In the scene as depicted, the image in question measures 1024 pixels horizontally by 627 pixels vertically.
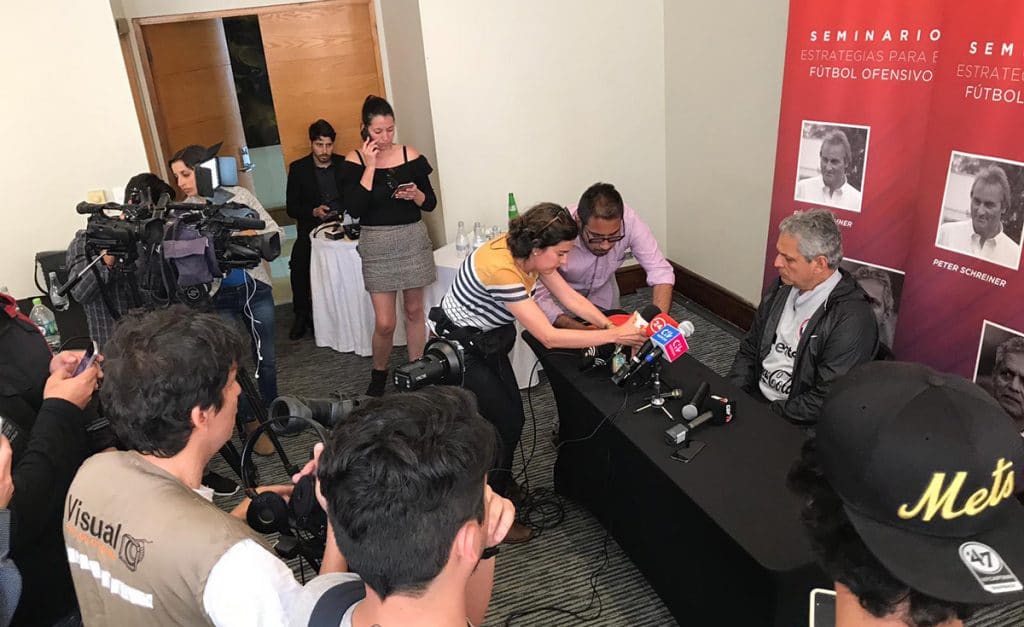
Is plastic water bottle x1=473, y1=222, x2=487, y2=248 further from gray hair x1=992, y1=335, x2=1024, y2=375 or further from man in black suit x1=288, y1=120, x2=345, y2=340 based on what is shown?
gray hair x1=992, y1=335, x2=1024, y2=375

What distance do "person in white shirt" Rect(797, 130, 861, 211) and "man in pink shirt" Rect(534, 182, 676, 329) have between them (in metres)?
0.72

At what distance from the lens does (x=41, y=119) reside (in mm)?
3506

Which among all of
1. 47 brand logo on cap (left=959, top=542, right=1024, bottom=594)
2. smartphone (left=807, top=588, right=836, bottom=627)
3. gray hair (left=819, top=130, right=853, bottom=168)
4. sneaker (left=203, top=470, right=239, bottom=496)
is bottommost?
sneaker (left=203, top=470, right=239, bottom=496)

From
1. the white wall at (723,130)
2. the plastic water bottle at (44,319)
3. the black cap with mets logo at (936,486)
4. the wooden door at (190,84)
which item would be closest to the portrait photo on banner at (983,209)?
→ the white wall at (723,130)

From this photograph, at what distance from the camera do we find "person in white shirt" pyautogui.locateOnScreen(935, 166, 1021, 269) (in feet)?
7.81

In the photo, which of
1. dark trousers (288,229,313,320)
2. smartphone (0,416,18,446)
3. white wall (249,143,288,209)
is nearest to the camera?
smartphone (0,416,18,446)

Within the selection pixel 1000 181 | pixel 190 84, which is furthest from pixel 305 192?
pixel 1000 181

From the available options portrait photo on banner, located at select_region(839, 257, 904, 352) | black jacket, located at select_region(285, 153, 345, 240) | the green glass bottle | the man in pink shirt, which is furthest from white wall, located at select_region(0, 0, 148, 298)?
portrait photo on banner, located at select_region(839, 257, 904, 352)

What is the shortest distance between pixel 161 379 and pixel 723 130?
143 inches

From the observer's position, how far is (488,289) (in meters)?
2.41

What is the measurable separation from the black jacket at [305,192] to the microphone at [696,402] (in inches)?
115

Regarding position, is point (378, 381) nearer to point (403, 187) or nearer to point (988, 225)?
point (403, 187)

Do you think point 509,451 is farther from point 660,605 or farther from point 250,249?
point 250,249

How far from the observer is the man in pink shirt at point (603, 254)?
2814mm
